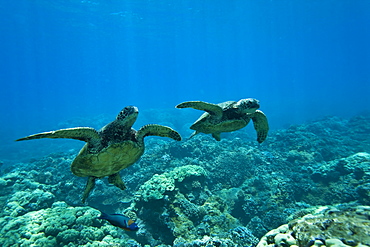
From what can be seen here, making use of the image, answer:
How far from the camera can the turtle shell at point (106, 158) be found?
3.88 meters

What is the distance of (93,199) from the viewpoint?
862 cm

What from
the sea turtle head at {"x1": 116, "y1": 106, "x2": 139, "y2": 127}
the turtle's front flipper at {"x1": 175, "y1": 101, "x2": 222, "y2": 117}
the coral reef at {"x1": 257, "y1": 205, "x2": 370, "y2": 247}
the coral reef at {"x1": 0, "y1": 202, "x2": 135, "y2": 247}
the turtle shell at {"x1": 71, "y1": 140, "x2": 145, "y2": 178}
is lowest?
the coral reef at {"x1": 0, "y1": 202, "x2": 135, "y2": 247}

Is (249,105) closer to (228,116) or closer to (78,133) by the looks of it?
(228,116)

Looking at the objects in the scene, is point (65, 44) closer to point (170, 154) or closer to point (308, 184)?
point (170, 154)

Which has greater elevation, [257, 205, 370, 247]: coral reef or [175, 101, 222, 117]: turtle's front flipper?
[175, 101, 222, 117]: turtle's front flipper

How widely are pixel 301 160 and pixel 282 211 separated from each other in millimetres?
6275

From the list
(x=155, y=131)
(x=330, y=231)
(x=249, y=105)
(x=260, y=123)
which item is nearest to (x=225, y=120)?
(x=249, y=105)

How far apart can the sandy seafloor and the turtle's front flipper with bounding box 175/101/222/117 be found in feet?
9.40

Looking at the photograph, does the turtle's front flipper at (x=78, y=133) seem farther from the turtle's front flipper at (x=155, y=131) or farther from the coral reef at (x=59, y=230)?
the coral reef at (x=59, y=230)

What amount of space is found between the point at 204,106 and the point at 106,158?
8.35 ft

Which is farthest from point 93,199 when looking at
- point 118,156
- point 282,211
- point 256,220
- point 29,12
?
point 29,12

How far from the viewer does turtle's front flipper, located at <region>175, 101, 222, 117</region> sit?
435 cm

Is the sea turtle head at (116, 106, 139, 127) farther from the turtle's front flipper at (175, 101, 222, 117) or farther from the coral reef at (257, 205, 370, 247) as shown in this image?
the coral reef at (257, 205, 370, 247)

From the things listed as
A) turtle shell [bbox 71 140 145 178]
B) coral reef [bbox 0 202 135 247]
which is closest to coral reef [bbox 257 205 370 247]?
turtle shell [bbox 71 140 145 178]
